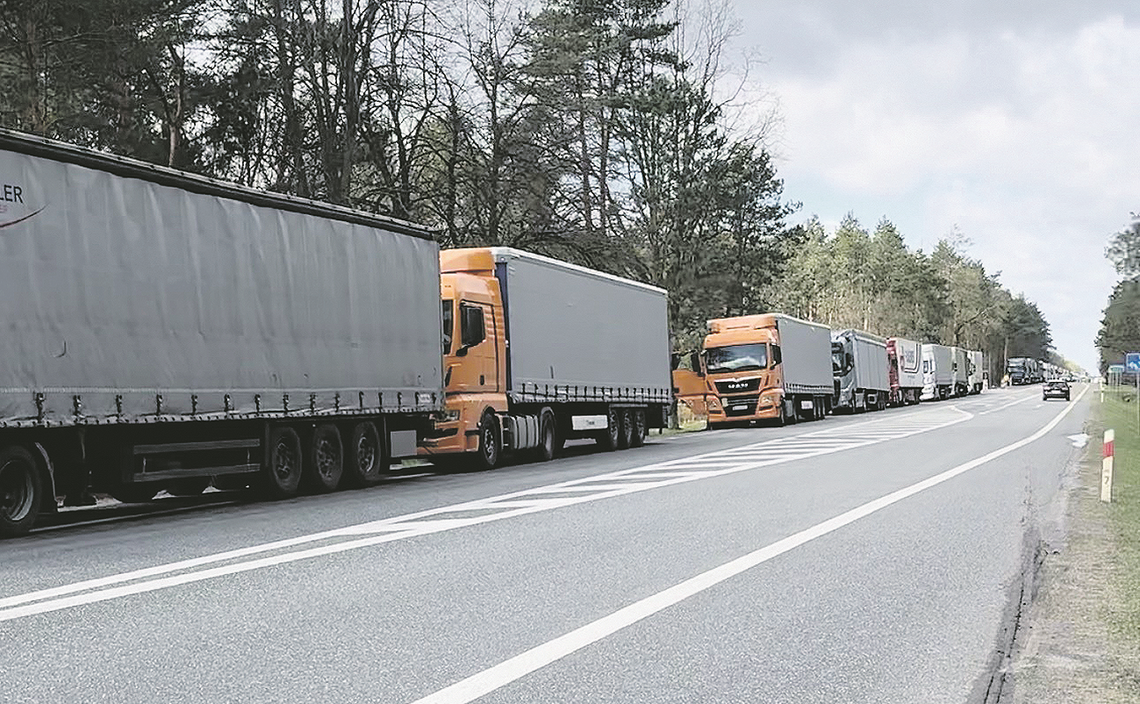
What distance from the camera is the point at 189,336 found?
14945mm


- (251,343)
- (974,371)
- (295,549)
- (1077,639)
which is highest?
(974,371)

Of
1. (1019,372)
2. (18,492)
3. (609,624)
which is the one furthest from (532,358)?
(1019,372)

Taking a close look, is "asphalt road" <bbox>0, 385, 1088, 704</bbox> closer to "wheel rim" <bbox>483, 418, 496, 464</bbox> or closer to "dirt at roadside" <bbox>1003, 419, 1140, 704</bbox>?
"dirt at roadside" <bbox>1003, 419, 1140, 704</bbox>

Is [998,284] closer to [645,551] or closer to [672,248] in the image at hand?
[672,248]

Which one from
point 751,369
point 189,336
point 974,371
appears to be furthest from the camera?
point 974,371

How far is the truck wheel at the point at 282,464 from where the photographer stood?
1662 cm

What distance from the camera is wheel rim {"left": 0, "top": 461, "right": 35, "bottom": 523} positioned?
12344mm

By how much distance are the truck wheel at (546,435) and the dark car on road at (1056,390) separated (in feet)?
186

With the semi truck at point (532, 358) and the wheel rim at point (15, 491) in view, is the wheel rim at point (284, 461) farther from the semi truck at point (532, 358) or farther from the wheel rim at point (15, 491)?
the wheel rim at point (15, 491)

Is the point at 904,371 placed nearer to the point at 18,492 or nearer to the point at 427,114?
the point at 427,114

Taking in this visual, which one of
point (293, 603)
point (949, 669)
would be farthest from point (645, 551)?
point (949, 669)

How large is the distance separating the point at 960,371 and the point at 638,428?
224 feet

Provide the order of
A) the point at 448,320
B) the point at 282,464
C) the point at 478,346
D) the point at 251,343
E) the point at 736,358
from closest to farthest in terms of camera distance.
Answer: the point at 251,343 < the point at 282,464 < the point at 448,320 < the point at 478,346 < the point at 736,358

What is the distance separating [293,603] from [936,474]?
13.0 metres
